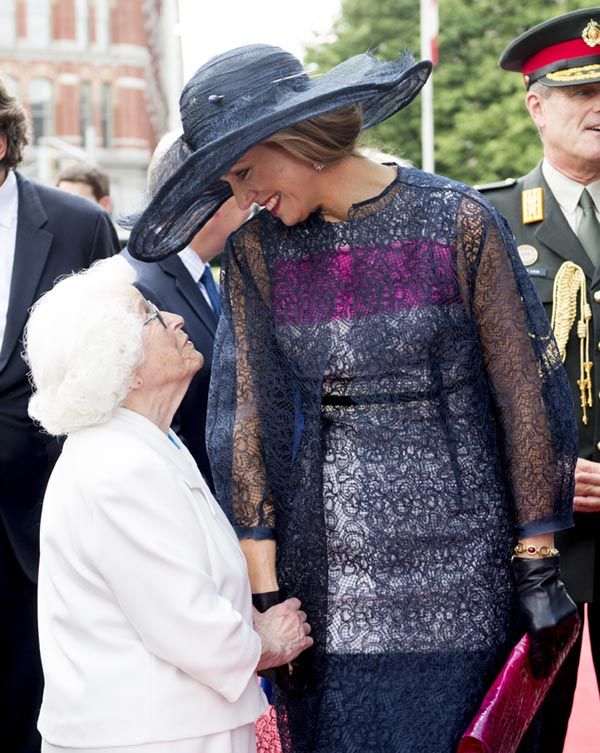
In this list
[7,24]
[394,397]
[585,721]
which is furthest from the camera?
[7,24]

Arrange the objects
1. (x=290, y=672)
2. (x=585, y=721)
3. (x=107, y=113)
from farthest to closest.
Answer: (x=107, y=113), (x=585, y=721), (x=290, y=672)

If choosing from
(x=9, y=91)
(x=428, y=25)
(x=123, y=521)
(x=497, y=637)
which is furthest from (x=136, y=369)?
(x=428, y=25)

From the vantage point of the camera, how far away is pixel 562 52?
11.6 ft

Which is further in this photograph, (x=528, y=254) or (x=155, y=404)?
(x=528, y=254)

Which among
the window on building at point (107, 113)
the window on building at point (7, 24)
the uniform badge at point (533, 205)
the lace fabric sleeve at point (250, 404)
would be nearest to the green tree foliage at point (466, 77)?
the window on building at point (107, 113)

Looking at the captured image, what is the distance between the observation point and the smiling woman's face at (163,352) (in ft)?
8.97

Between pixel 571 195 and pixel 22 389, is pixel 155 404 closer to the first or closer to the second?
pixel 22 389

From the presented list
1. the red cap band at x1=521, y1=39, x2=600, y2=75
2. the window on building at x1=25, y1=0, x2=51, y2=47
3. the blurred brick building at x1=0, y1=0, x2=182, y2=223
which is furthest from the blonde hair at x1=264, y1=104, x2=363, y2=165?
the window on building at x1=25, y1=0, x2=51, y2=47

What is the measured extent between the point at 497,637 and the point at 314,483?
19.9 inches

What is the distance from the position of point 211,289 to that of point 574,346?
1213 mm

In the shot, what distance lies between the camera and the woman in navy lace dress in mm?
2578

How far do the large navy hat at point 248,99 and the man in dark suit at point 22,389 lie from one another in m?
1.30

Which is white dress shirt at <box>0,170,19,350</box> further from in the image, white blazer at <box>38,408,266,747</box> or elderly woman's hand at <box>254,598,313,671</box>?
elderly woman's hand at <box>254,598,313,671</box>

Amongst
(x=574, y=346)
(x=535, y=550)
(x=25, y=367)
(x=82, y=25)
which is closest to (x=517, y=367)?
(x=535, y=550)
